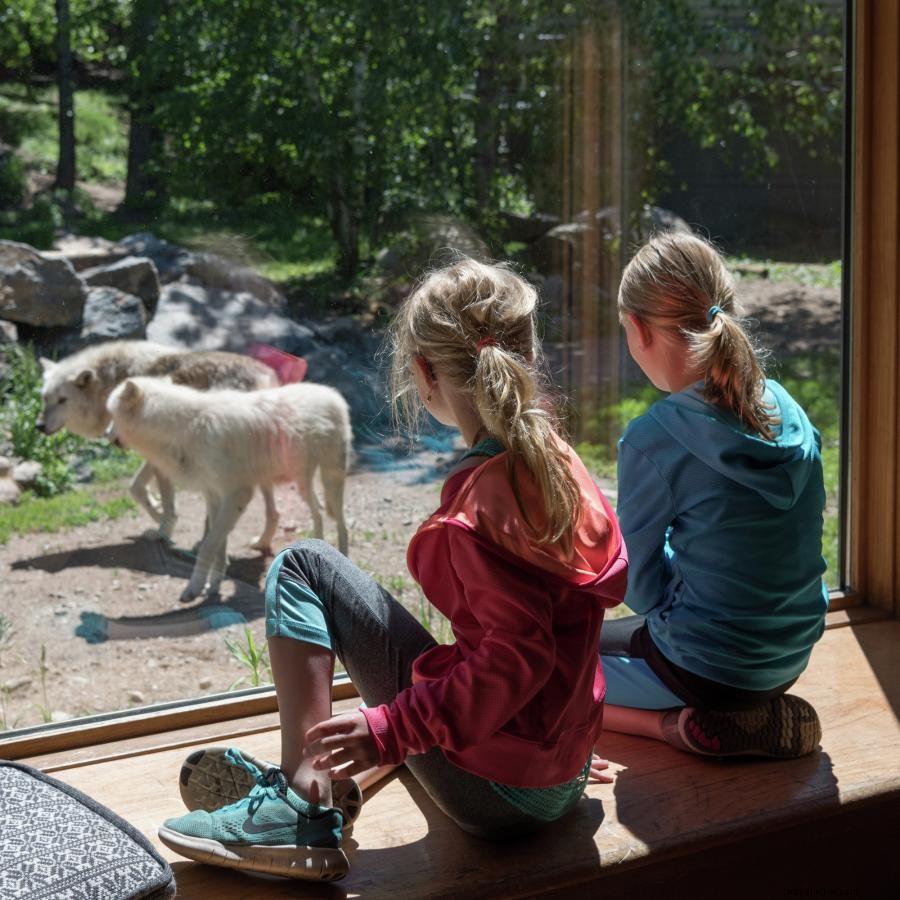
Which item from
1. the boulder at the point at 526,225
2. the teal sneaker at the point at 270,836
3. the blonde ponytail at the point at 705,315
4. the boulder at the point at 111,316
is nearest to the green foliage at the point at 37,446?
the boulder at the point at 111,316

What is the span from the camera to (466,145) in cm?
217

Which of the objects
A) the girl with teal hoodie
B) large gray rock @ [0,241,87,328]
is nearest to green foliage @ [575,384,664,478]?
the girl with teal hoodie

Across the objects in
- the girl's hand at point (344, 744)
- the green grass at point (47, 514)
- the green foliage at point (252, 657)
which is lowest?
the green foliage at point (252, 657)

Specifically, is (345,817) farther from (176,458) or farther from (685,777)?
(176,458)

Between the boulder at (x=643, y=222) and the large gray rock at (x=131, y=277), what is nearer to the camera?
the large gray rock at (x=131, y=277)

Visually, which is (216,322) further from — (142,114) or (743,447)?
(743,447)

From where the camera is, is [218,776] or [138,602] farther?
[138,602]

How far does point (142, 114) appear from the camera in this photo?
190cm

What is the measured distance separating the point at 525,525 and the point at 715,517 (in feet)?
1.49

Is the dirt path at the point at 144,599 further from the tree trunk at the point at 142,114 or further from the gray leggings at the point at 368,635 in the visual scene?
the gray leggings at the point at 368,635

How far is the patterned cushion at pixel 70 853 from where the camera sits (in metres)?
1.29

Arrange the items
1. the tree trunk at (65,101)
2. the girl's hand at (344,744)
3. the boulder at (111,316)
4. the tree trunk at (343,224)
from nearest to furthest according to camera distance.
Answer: the girl's hand at (344,744) → the tree trunk at (65,101) → the boulder at (111,316) → the tree trunk at (343,224)

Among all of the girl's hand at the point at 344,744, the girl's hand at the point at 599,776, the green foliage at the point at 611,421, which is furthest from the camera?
the green foliage at the point at 611,421

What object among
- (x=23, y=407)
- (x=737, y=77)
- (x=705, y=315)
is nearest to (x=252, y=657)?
(x=23, y=407)
